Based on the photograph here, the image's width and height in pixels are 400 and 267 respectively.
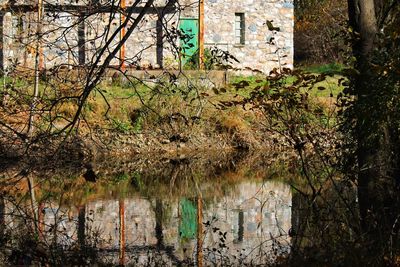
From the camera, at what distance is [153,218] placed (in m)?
10.3

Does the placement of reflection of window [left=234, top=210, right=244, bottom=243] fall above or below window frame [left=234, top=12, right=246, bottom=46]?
below

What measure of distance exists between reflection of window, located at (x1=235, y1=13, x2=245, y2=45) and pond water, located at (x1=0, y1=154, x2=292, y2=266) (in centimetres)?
1166

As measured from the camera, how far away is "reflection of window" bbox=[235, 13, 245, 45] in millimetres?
26500

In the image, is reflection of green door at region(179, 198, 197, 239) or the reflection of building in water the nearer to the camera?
the reflection of building in water

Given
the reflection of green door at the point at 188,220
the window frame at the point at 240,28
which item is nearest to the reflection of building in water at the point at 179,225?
the reflection of green door at the point at 188,220

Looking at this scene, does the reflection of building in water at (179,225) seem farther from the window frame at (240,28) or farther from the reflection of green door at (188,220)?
the window frame at (240,28)

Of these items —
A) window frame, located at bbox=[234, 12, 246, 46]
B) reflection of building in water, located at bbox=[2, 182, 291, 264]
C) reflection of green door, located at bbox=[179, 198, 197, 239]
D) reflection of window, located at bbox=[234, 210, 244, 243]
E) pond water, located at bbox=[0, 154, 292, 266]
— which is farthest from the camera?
window frame, located at bbox=[234, 12, 246, 46]

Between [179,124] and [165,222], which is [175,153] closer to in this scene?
[179,124]

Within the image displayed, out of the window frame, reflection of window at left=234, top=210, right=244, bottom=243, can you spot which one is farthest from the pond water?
the window frame

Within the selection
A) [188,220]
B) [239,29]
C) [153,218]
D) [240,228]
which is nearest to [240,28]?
[239,29]

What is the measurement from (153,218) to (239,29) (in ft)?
55.9

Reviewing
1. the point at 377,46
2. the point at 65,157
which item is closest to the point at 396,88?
the point at 377,46

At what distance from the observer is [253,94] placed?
689 centimetres

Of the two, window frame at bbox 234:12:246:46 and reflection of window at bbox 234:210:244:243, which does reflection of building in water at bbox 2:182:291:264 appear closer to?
reflection of window at bbox 234:210:244:243
